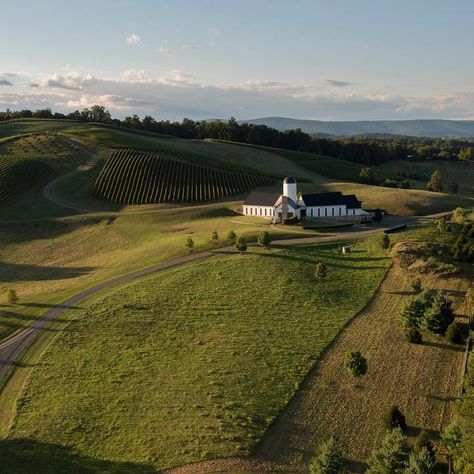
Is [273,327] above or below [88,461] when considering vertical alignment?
above

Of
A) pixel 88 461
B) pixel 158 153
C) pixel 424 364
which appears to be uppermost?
pixel 158 153

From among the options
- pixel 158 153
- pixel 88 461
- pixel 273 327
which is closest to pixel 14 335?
pixel 88 461

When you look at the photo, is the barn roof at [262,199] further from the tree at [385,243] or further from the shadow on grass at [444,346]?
the shadow on grass at [444,346]

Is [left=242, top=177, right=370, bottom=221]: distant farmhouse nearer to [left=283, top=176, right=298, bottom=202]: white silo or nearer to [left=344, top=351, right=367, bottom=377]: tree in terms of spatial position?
[left=283, top=176, right=298, bottom=202]: white silo

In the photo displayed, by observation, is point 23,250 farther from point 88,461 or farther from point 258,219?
point 88,461

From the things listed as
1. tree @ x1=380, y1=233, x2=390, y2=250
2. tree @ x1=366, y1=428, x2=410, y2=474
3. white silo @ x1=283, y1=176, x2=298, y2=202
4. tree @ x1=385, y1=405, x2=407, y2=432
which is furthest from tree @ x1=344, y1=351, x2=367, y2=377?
white silo @ x1=283, y1=176, x2=298, y2=202
